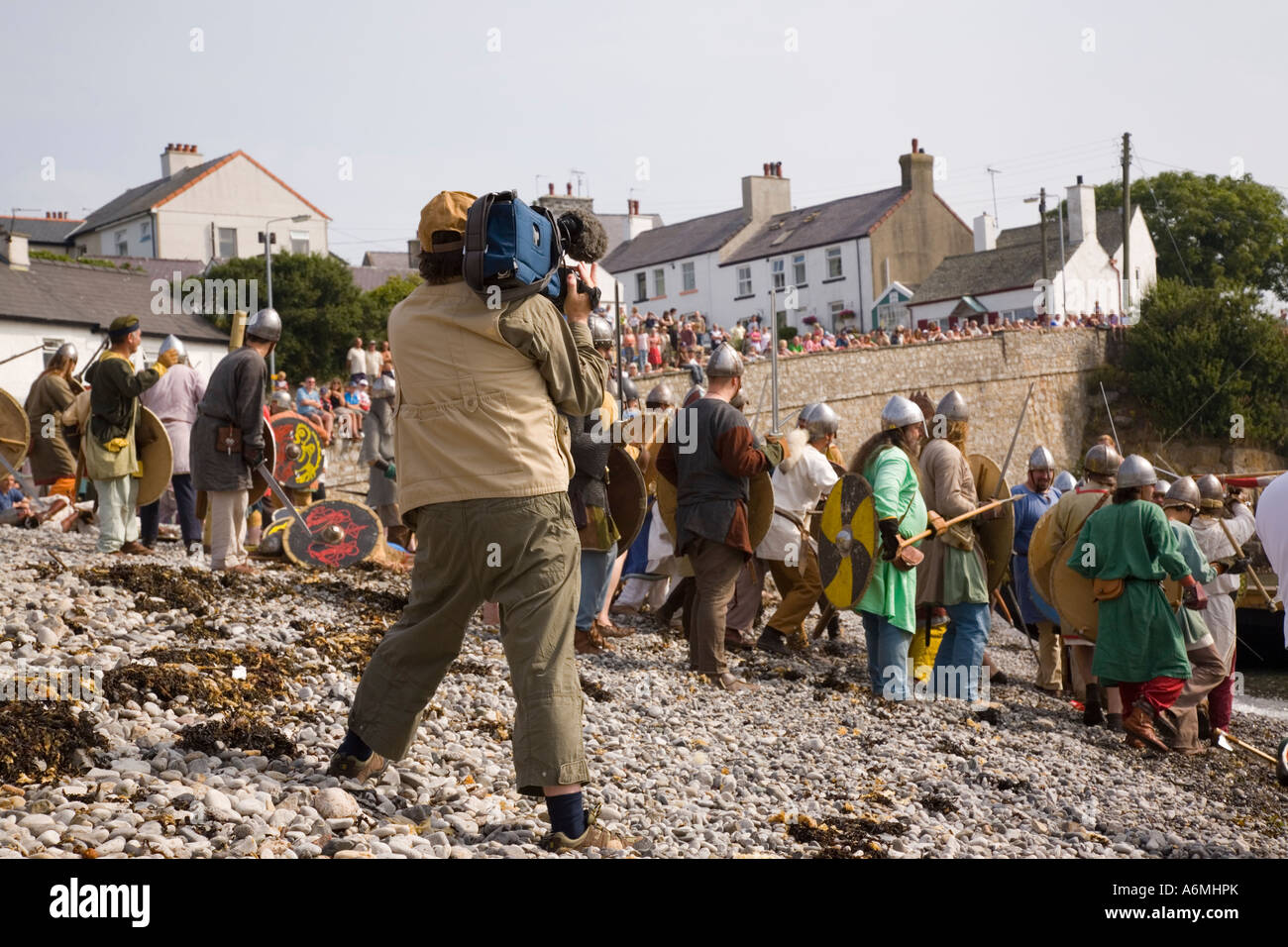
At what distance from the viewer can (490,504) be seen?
4262 millimetres

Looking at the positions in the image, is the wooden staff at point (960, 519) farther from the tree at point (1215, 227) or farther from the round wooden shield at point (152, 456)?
the tree at point (1215, 227)

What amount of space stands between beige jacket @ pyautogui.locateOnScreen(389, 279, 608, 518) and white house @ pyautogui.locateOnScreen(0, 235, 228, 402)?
29989mm

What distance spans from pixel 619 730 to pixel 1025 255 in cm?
4884

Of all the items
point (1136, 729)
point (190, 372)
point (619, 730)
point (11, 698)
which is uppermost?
point (190, 372)

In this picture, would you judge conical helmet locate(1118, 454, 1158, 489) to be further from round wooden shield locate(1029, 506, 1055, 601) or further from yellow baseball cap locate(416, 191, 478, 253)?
yellow baseball cap locate(416, 191, 478, 253)

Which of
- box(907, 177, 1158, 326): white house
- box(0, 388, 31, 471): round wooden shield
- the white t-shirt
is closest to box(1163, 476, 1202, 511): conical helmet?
the white t-shirt

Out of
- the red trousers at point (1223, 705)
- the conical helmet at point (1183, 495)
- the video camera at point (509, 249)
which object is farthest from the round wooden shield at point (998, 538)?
the video camera at point (509, 249)

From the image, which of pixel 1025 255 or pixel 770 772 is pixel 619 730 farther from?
pixel 1025 255

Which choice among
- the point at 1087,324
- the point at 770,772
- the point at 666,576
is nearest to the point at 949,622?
the point at 666,576

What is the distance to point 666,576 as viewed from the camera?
10.9 metres

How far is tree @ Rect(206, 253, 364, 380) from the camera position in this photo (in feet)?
129

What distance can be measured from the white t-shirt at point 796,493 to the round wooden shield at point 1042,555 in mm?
1436

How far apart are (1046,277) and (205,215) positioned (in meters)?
30.1
